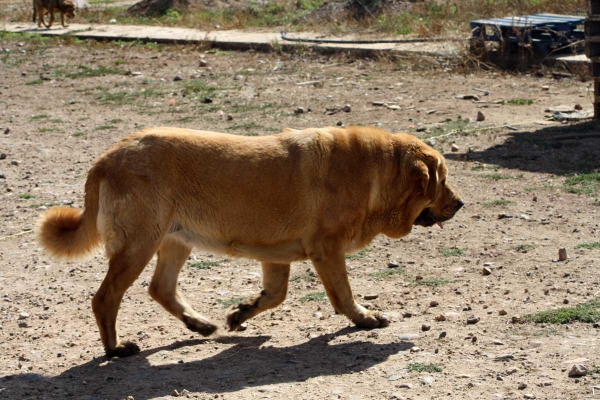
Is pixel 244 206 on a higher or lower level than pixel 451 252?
higher

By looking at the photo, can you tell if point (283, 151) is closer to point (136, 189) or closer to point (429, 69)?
point (136, 189)

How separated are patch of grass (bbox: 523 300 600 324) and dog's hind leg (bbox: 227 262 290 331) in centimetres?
164

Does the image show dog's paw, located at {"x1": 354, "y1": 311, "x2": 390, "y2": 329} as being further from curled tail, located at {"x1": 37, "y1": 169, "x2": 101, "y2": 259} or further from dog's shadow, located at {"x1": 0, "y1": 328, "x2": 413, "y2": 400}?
curled tail, located at {"x1": 37, "y1": 169, "x2": 101, "y2": 259}

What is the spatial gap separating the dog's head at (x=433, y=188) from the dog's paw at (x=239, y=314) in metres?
1.32

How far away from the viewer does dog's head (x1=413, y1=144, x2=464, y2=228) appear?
5.98 m

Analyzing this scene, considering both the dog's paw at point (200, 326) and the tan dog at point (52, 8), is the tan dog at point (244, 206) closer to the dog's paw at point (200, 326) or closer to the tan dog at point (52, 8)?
the dog's paw at point (200, 326)

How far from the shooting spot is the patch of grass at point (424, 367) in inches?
197

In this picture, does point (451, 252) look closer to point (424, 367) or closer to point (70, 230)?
point (424, 367)

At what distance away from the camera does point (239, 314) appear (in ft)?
19.8

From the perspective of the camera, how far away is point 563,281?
6.38 m

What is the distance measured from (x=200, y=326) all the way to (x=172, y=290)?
12.8 inches

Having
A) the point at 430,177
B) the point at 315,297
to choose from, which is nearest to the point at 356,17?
the point at 315,297

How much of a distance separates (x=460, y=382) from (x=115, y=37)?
17.6 meters

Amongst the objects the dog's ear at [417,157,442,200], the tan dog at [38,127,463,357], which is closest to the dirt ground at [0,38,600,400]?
the tan dog at [38,127,463,357]
